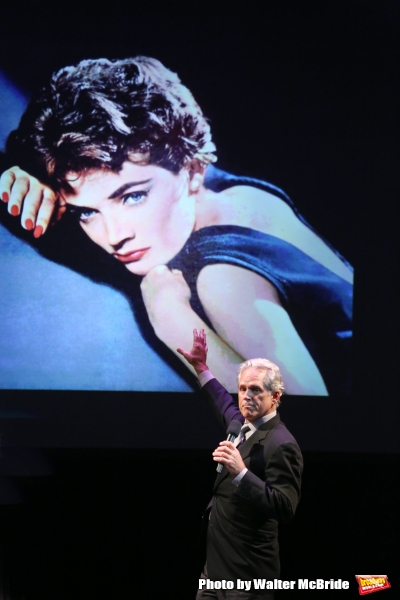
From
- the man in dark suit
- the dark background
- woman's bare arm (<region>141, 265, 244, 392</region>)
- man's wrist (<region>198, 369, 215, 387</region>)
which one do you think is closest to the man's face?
the man in dark suit

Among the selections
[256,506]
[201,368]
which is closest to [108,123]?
[201,368]

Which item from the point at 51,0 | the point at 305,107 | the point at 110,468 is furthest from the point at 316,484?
the point at 51,0

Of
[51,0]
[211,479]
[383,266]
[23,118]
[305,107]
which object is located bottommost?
[211,479]

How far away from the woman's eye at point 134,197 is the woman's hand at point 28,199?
0.46 metres

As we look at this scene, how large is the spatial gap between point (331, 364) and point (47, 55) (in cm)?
282

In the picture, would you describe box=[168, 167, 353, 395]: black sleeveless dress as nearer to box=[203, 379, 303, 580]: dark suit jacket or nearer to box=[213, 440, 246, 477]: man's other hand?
box=[203, 379, 303, 580]: dark suit jacket

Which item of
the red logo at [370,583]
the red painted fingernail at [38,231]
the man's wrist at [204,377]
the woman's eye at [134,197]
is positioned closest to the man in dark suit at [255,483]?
the man's wrist at [204,377]

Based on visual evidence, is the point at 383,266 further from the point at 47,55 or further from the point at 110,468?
the point at 47,55

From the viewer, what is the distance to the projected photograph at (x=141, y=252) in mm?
4570

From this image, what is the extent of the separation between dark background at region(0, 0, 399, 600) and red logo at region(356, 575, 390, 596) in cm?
7

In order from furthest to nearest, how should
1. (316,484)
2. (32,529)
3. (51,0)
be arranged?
(51,0), (316,484), (32,529)

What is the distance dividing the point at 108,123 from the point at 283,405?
2215 mm

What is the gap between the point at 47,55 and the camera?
4680mm

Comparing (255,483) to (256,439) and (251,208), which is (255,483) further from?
(251,208)
